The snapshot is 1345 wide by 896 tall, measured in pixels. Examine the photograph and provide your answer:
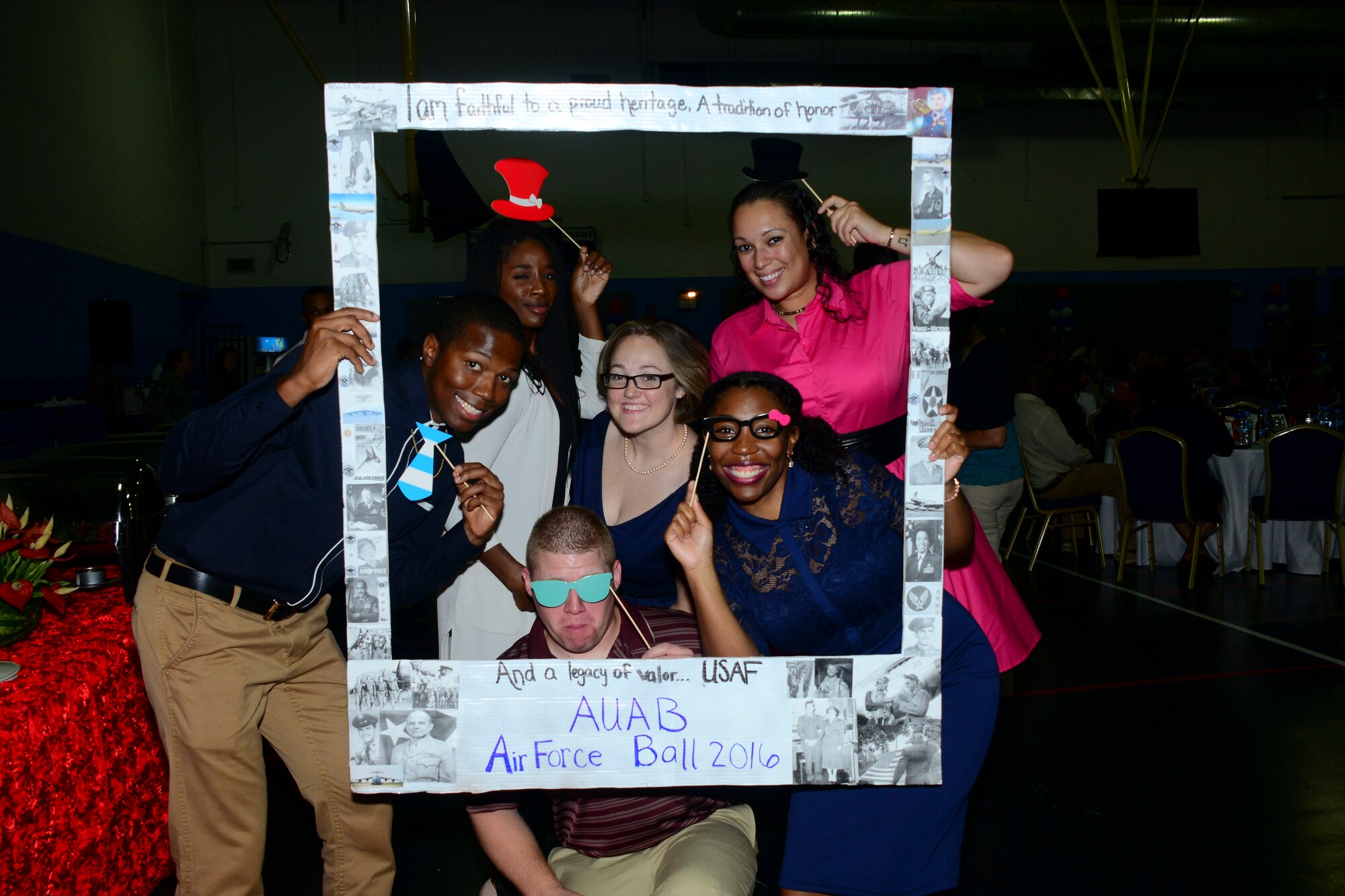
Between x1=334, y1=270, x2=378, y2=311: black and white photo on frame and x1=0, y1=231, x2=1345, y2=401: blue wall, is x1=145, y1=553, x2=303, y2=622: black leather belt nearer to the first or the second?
x1=334, y1=270, x2=378, y2=311: black and white photo on frame

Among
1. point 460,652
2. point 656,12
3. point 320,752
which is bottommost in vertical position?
point 320,752

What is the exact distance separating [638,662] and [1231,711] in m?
3.24

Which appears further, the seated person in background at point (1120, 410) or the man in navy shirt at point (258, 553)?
the seated person in background at point (1120, 410)

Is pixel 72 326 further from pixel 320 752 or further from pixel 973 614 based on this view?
pixel 973 614

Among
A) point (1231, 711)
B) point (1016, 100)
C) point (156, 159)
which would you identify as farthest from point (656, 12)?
point (1231, 711)

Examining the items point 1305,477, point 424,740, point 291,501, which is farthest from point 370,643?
point 1305,477

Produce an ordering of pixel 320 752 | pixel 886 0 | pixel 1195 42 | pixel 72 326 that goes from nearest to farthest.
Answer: pixel 320 752
pixel 72 326
pixel 886 0
pixel 1195 42

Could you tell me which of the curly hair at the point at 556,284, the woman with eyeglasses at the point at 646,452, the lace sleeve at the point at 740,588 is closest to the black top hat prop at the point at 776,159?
the woman with eyeglasses at the point at 646,452

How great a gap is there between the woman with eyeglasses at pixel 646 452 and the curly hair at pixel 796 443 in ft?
0.79

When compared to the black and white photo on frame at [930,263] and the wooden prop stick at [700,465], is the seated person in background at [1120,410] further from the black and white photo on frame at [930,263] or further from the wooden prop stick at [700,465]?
the black and white photo on frame at [930,263]

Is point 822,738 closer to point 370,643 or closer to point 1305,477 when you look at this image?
point 370,643

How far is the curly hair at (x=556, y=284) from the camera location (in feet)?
7.71

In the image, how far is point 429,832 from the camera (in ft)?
9.66

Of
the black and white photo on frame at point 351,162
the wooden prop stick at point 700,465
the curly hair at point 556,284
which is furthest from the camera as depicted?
the curly hair at point 556,284
